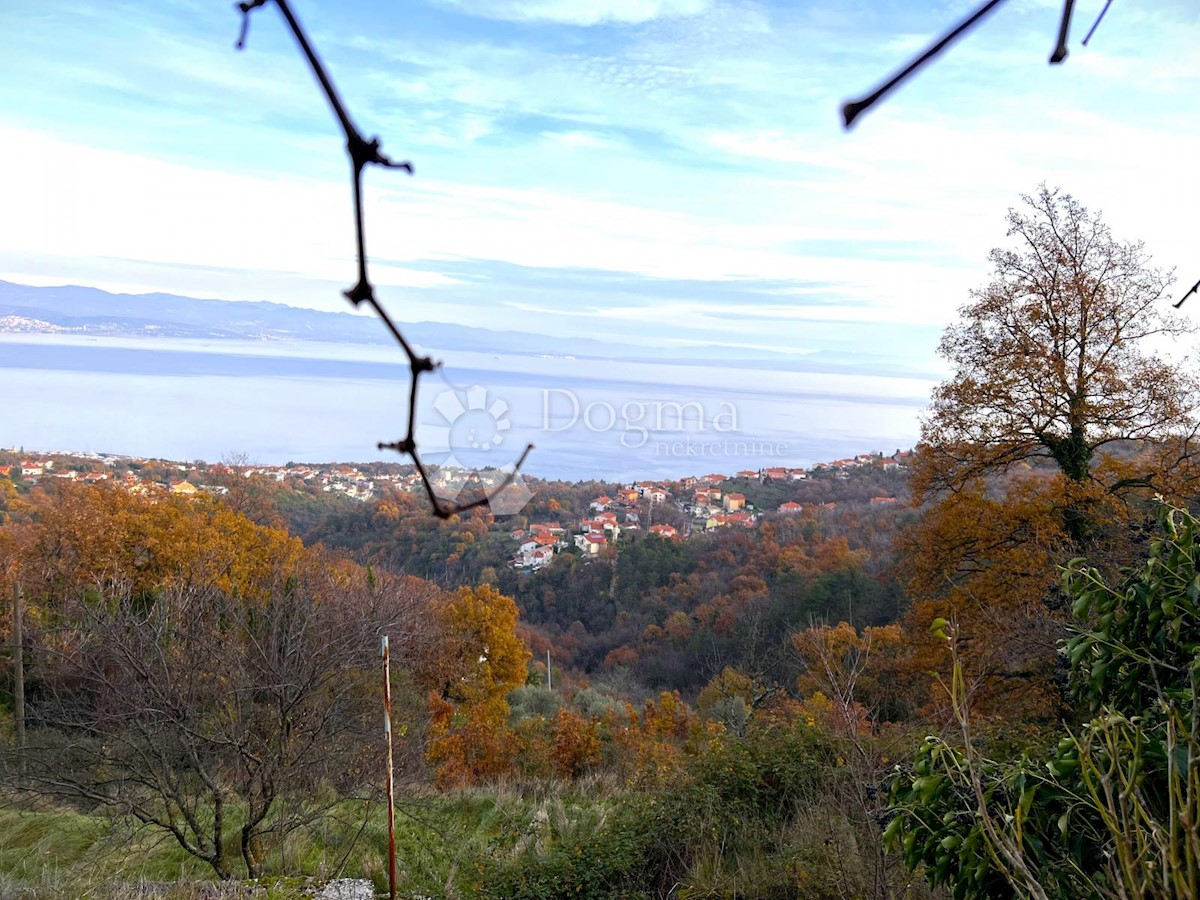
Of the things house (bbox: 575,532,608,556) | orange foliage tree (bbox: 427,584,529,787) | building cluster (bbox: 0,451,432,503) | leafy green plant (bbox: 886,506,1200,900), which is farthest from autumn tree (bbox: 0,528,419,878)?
house (bbox: 575,532,608,556)

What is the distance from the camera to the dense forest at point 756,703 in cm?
249

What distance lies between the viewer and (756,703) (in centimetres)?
1369

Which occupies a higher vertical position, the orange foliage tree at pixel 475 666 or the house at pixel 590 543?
the house at pixel 590 543

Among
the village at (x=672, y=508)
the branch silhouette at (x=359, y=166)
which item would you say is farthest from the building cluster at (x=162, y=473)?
the branch silhouette at (x=359, y=166)

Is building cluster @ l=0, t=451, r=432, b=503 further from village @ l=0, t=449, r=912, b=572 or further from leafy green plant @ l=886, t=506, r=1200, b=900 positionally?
leafy green plant @ l=886, t=506, r=1200, b=900

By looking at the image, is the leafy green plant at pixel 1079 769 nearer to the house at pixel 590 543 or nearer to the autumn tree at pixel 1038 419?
the autumn tree at pixel 1038 419

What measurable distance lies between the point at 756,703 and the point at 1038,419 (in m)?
6.10

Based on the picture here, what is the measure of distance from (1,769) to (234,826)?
220 cm

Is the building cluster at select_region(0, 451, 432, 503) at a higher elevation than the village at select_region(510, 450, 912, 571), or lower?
higher

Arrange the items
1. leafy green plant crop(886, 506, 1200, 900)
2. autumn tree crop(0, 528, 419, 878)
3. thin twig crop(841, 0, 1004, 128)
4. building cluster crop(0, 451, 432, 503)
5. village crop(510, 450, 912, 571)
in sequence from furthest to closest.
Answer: village crop(510, 450, 912, 571)
building cluster crop(0, 451, 432, 503)
autumn tree crop(0, 528, 419, 878)
leafy green plant crop(886, 506, 1200, 900)
thin twig crop(841, 0, 1004, 128)

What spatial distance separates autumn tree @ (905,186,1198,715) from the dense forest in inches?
1.5

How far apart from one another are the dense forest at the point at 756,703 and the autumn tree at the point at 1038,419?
4 cm

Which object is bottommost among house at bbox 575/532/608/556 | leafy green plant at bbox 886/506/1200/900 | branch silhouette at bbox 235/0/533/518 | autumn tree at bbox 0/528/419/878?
house at bbox 575/532/608/556

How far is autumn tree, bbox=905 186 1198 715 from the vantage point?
10.4 meters
